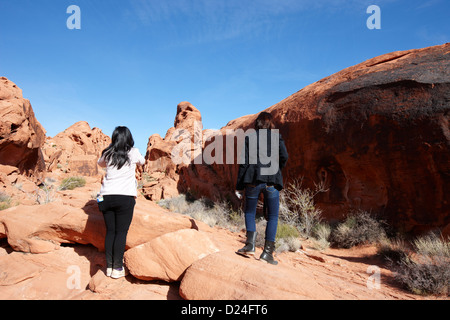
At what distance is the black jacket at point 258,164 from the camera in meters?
3.00

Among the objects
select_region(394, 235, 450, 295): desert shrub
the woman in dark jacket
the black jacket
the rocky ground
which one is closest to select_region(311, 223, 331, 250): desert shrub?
the rocky ground

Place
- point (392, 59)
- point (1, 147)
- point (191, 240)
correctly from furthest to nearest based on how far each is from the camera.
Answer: point (1, 147)
point (392, 59)
point (191, 240)

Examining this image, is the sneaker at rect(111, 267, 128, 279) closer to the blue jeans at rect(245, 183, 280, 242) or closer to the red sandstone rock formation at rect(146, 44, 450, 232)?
the blue jeans at rect(245, 183, 280, 242)

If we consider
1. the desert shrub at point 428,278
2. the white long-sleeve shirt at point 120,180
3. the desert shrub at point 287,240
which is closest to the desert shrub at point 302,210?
the desert shrub at point 287,240

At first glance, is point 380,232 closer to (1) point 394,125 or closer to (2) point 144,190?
(1) point 394,125

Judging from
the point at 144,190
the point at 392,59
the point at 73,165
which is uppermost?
the point at 392,59

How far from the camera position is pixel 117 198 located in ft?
10.0

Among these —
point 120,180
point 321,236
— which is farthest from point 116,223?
point 321,236

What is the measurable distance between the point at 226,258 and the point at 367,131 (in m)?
5.23

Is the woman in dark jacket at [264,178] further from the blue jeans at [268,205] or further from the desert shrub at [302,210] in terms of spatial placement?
the desert shrub at [302,210]

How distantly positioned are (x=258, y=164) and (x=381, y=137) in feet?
14.6
